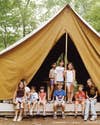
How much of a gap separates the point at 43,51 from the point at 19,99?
4.58 feet

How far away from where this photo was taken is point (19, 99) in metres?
9.92

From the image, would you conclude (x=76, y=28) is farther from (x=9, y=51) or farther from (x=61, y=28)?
(x=9, y=51)

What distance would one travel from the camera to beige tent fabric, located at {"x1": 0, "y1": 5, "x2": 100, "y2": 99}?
10.2 m

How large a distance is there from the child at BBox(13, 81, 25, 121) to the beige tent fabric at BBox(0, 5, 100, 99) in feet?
1.02

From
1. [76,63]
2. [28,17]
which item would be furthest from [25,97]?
[28,17]

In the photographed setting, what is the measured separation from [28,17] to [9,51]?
13426mm

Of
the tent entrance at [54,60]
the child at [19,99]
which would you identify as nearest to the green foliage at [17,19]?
the tent entrance at [54,60]

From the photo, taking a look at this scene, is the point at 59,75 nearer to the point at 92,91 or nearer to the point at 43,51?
the point at 43,51

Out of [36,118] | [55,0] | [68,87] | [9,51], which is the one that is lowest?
[36,118]

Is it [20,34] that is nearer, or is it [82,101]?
[82,101]

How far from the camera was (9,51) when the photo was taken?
10188 millimetres

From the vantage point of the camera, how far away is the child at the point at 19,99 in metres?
9.82

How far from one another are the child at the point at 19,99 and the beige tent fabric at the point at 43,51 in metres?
0.31

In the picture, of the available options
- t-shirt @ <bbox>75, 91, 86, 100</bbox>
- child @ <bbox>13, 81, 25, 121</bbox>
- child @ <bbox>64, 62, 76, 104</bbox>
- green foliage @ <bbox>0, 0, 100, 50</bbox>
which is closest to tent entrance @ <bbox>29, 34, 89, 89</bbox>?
child @ <bbox>64, 62, 76, 104</bbox>
